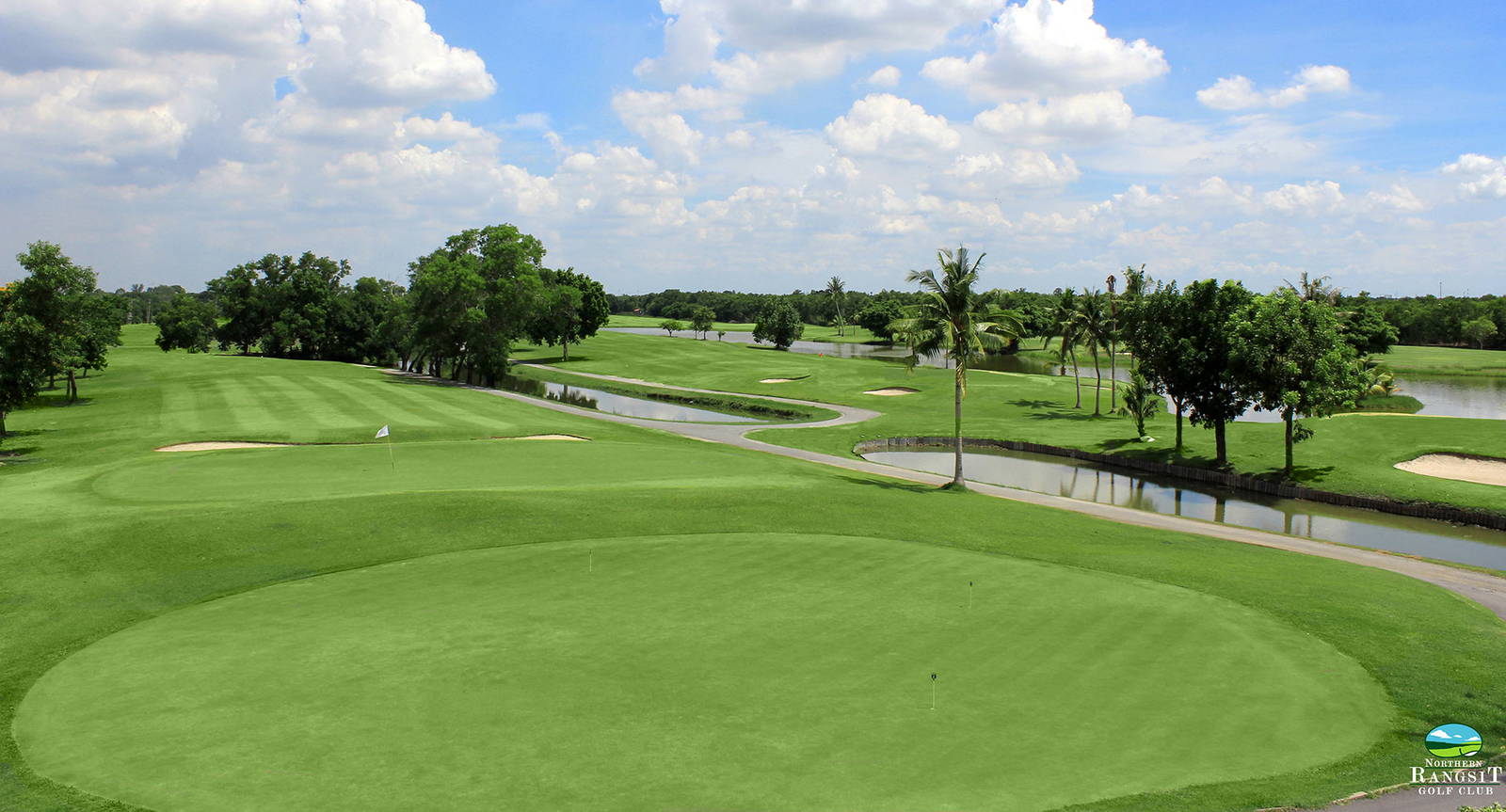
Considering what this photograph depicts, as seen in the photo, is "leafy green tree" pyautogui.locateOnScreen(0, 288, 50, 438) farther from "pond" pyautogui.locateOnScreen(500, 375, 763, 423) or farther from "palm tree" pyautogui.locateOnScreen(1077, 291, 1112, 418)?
"palm tree" pyautogui.locateOnScreen(1077, 291, 1112, 418)

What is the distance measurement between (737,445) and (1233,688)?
3502 cm

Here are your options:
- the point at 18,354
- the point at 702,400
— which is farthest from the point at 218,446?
the point at 702,400

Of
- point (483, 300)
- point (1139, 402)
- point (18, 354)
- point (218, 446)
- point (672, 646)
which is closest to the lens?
point (672, 646)

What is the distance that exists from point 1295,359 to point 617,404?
5217cm

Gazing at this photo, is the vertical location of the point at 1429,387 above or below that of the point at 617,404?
above

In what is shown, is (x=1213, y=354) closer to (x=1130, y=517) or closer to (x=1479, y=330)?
(x=1130, y=517)

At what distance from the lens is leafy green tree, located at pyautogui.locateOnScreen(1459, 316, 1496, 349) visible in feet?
451

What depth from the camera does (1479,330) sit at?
455ft

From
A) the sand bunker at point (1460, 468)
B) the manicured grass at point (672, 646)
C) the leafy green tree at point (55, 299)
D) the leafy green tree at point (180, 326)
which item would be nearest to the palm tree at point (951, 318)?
the manicured grass at point (672, 646)

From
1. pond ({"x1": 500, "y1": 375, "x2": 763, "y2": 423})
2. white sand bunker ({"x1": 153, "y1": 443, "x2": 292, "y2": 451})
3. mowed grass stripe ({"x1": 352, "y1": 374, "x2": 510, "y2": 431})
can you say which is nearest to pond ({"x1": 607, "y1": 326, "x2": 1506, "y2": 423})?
pond ({"x1": 500, "y1": 375, "x2": 763, "y2": 423})

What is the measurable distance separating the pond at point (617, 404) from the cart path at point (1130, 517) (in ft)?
16.8

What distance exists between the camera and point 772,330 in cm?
14225

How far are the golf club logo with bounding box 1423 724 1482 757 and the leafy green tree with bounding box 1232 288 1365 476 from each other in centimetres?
3190

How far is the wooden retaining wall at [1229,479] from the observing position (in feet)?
119
